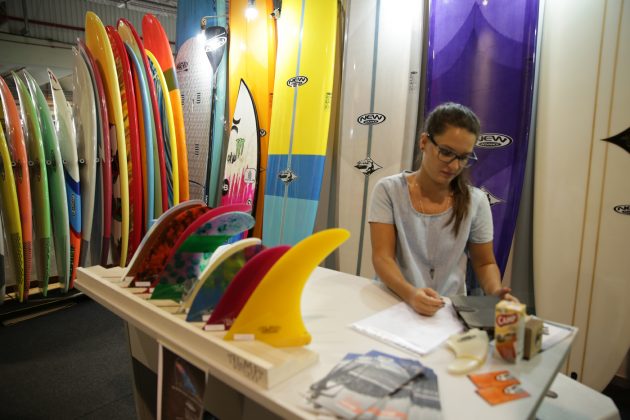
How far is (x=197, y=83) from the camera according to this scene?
349 cm

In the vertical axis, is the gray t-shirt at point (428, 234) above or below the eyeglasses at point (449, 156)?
below

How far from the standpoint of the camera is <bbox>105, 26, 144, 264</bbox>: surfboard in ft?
9.36

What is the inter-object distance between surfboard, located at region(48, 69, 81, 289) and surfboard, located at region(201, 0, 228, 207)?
98 centimetres

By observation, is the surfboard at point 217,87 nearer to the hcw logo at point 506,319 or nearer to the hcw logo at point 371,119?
the hcw logo at point 371,119

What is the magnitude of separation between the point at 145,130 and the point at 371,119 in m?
1.64

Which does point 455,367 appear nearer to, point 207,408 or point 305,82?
point 207,408

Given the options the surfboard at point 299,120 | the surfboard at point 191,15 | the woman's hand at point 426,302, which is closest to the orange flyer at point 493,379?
the woman's hand at point 426,302

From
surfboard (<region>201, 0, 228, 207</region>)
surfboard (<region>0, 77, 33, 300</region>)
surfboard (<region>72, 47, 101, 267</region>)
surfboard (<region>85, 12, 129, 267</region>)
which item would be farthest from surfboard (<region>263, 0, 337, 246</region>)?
surfboard (<region>0, 77, 33, 300</region>)

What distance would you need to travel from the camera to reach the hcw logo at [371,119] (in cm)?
256

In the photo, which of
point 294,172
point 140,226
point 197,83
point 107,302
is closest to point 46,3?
point 197,83

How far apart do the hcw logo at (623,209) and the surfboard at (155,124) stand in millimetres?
2837

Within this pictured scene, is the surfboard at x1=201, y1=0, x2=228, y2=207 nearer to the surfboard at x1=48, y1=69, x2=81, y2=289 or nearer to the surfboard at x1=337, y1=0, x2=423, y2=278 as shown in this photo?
the surfboard at x1=48, y1=69, x2=81, y2=289

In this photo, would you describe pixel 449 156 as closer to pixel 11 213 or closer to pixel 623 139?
pixel 623 139

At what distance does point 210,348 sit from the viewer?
790mm
